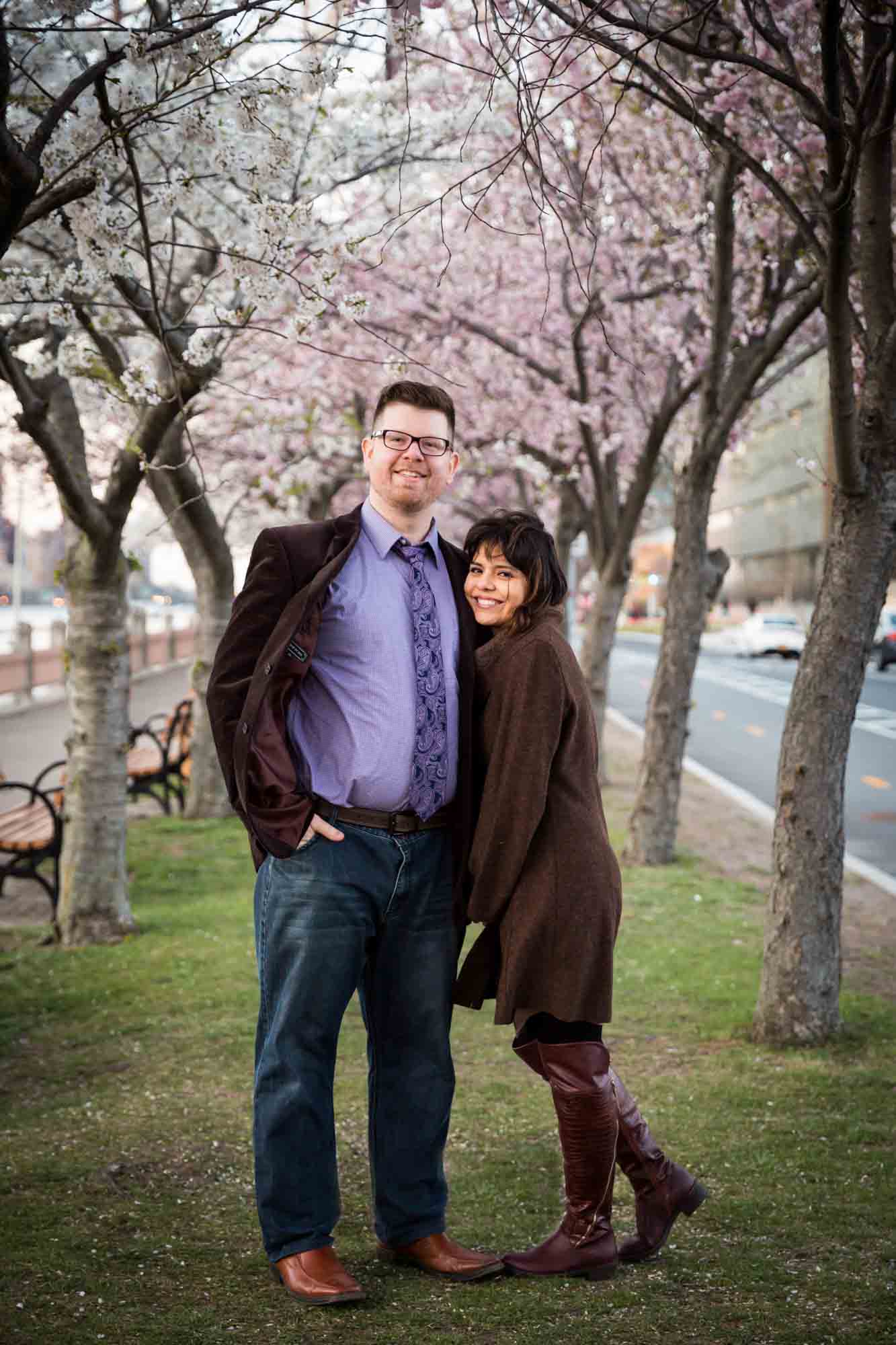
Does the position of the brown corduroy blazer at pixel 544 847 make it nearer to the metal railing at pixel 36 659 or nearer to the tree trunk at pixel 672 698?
the tree trunk at pixel 672 698

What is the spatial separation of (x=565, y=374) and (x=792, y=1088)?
1096cm

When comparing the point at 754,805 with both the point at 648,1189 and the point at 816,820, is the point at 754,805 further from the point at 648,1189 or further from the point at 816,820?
the point at 648,1189

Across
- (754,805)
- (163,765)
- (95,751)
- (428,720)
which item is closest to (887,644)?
(754,805)

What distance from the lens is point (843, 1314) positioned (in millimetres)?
3332

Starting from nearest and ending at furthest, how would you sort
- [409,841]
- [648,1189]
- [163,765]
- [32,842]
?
[409,841] → [648,1189] → [32,842] → [163,765]

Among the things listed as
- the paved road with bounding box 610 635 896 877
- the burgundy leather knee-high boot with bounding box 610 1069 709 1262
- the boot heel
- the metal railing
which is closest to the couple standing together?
the burgundy leather knee-high boot with bounding box 610 1069 709 1262

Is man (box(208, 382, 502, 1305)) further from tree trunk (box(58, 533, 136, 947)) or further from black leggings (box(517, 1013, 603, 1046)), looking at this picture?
tree trunk (box(58, 533, 136, 947))

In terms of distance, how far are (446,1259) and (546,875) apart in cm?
107

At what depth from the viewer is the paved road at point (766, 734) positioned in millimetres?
13836

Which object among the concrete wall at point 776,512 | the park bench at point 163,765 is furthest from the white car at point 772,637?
the park bench at point 163,765

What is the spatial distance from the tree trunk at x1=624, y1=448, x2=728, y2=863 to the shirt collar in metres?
6.91

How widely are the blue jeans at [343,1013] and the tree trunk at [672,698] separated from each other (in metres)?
7.06

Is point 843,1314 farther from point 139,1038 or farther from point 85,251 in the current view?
point 85,251

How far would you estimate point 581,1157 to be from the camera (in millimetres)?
3494
